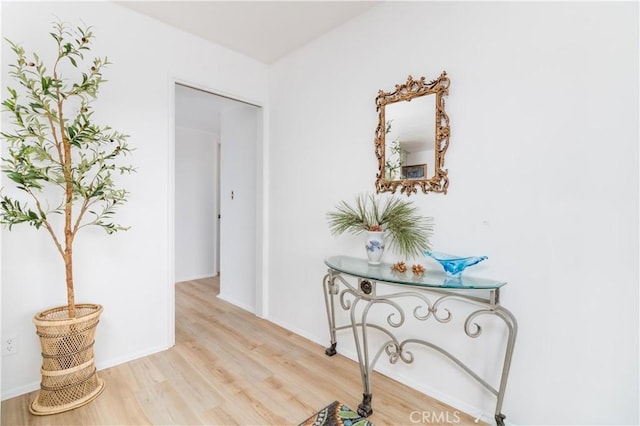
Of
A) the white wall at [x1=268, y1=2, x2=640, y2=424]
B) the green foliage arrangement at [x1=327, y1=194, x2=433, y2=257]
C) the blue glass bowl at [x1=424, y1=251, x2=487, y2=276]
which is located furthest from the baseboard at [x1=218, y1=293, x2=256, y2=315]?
the blue glass bowl at [x1=424, y1=251, x2=487, y2=276]

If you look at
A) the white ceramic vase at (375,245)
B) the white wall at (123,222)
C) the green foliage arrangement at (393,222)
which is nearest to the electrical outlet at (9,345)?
the white wall at (123,222)

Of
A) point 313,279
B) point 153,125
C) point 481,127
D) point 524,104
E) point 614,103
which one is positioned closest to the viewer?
point 614,103

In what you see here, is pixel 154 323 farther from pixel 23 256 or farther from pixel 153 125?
pixel 153 125

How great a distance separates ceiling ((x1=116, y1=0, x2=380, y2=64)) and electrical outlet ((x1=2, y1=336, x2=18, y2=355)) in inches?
90.9

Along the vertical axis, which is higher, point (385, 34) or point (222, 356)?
point (385, 34)

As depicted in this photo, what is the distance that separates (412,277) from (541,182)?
78 cm

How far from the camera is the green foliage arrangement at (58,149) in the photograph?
5.57 ft

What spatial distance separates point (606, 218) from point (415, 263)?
948 mm

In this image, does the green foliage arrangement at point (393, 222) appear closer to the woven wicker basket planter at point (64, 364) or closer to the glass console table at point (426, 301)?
the glass console table at point (426, 301)

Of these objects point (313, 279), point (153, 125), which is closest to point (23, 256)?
point (153, 125)

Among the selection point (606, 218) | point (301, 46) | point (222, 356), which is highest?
point (301, 46)

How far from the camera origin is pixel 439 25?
189 centimetres

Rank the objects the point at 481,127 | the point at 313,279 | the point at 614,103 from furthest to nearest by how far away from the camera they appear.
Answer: the point at 313,279 → the point at 481,127 → the point at 614,103

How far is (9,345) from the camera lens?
1.88 meters
